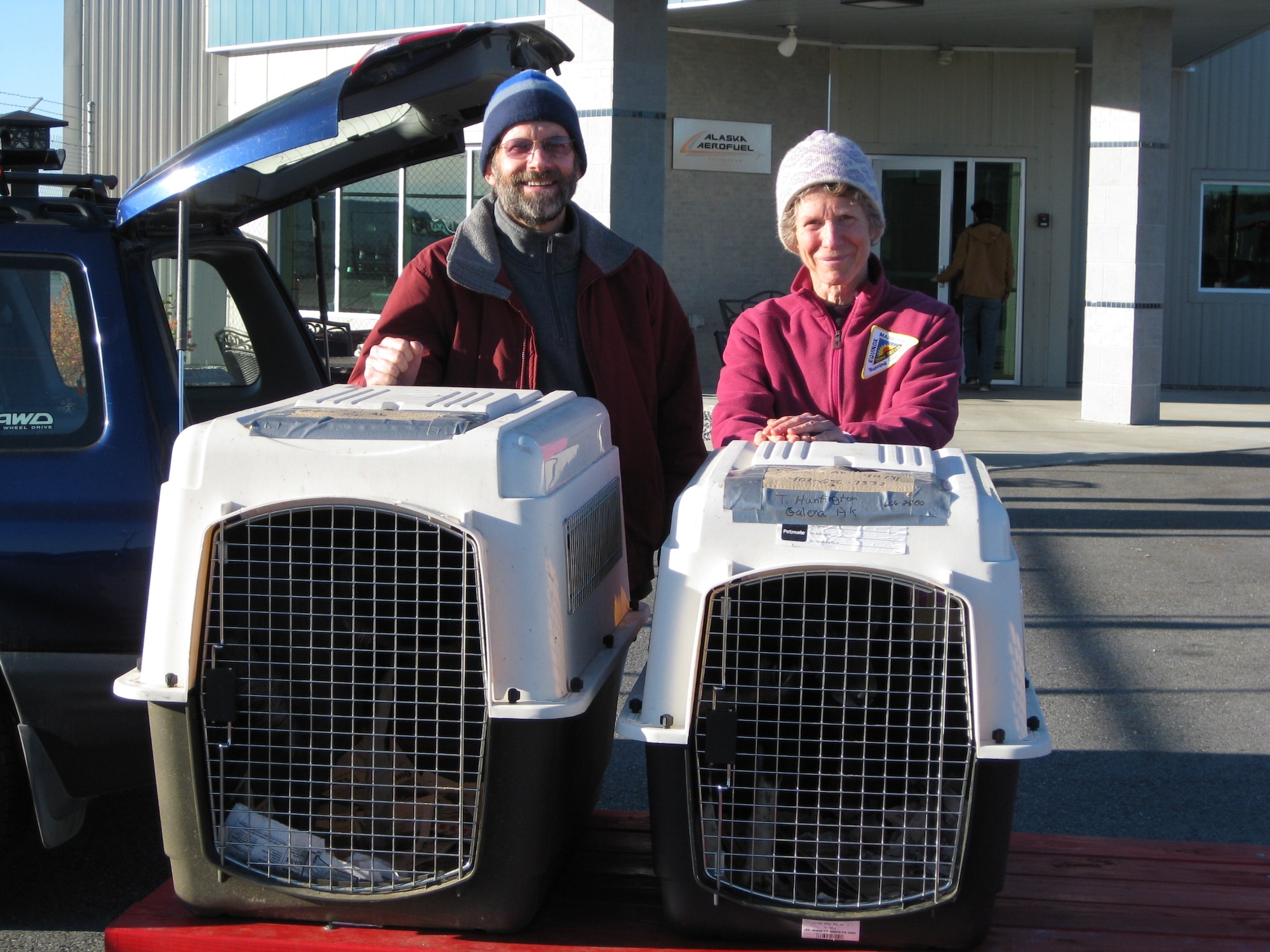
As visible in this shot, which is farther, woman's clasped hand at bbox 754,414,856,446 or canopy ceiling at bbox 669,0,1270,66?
A: canopy ceiling at bbox 669,0,1270,66

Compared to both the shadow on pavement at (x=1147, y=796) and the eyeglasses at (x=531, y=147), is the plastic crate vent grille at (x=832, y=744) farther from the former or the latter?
the shadow on pavement at (x=1147, y=796)

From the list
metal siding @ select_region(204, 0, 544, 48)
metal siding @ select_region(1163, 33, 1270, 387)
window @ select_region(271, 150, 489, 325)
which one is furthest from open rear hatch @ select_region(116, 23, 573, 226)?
metal siding @ select_region(1163, 33, 1270, 387)

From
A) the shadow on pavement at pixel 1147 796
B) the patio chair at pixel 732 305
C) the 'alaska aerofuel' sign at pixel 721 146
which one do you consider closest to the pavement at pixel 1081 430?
the patio chair at pixel 732 305

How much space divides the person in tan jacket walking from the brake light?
1172 centimetres

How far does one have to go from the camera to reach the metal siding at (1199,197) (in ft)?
51.8

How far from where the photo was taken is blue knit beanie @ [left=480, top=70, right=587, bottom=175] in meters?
2.80

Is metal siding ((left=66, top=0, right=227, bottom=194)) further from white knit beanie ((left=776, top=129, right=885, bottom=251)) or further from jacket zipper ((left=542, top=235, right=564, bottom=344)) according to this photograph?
white knit beanie ((left=776, top=129, right=885, bottom=251))

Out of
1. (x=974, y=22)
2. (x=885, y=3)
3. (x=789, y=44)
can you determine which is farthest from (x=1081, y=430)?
(x=789, y=44)

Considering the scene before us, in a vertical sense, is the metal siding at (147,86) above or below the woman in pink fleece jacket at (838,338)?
above

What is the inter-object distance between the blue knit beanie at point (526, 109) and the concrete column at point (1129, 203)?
10.3m

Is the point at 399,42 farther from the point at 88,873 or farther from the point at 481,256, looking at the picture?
the point at 88,873

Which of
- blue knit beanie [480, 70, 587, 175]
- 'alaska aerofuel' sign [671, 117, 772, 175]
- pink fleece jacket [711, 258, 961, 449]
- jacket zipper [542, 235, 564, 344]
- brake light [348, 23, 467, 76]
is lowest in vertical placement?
pink fleece jacket [711, 258, 961, 449]

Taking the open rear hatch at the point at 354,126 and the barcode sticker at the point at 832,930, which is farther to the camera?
the open rear hatch at the point at 354,126

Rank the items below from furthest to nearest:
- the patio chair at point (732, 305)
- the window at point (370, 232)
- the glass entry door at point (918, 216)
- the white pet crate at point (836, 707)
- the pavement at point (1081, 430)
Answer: the glass entry door at point (918, 216), the window at point (370, 232), the patio chair at point (732, 305), the pavement at point (1081, 430), the white pet crate at point (836, 707)
